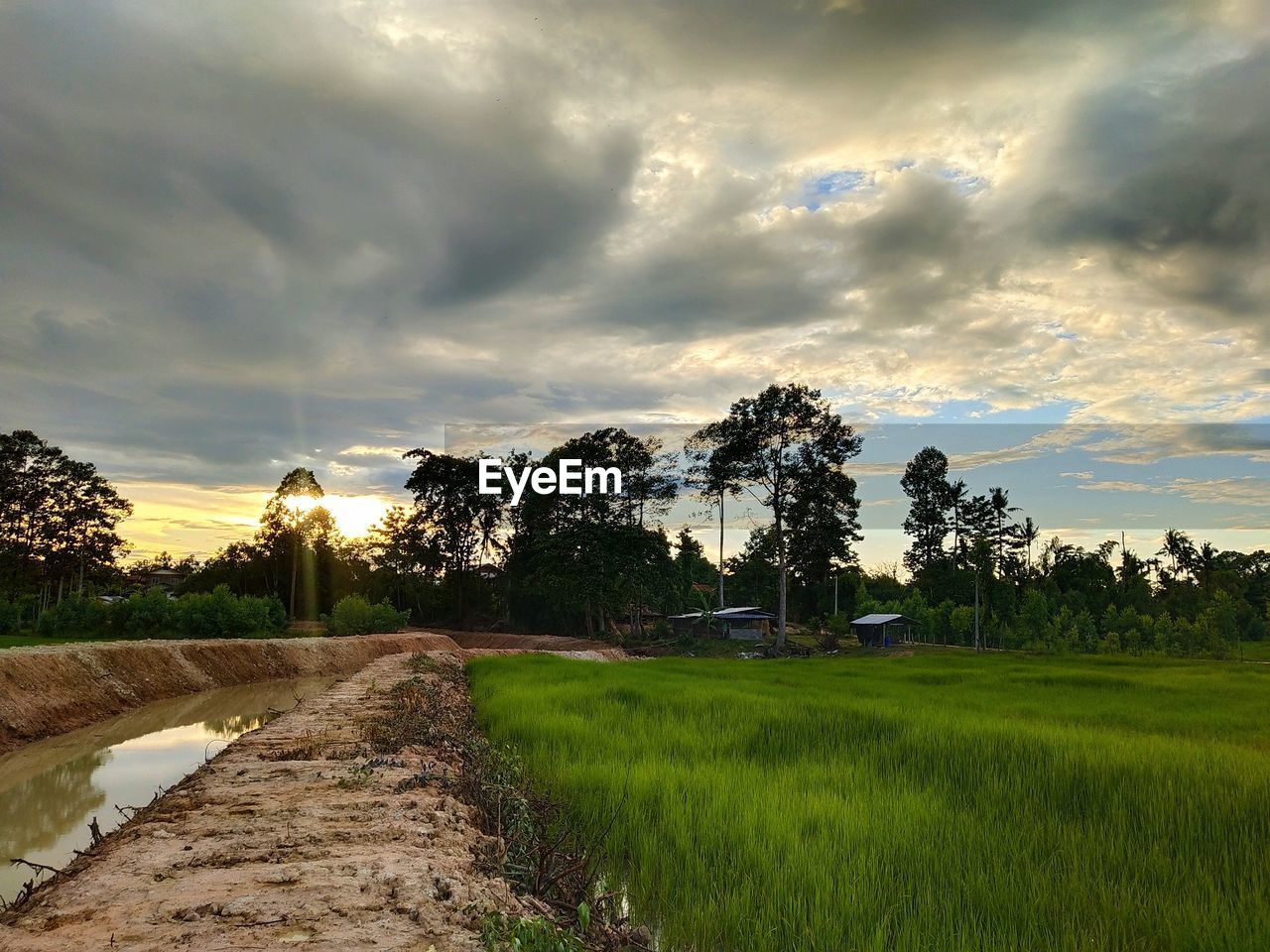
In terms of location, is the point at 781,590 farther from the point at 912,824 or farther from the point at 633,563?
the point at 912,824

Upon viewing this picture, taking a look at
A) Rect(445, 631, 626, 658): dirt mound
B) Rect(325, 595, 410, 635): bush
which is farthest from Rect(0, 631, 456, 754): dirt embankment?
Rect(445, 631, 626, 658): dirt mound

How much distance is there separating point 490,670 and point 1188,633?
36.6m

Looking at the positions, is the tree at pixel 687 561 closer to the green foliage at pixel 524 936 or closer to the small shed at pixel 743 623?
the small shed at pixel 743 623

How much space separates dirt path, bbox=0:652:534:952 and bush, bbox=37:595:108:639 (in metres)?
31.7

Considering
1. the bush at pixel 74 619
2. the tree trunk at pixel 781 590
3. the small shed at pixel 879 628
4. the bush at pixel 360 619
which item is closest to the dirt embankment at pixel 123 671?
the bush at pixel 360 619

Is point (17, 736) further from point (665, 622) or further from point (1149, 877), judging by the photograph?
point (665, 622)

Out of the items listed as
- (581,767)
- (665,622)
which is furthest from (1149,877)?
(665,622)

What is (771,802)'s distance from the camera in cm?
460

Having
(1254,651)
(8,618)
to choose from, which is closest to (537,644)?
(8,618)

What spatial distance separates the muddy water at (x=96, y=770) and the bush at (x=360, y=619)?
20.1 meters

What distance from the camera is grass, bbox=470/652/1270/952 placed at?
10.1ft

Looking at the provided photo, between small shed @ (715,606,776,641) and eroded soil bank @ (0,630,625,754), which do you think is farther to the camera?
small shed @ (715,606,776,641)

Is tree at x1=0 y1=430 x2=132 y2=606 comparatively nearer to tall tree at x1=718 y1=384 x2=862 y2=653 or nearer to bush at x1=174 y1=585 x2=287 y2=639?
bush at x1=174 y1=585 x2=287 y2=639

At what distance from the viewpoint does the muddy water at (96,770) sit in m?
6.41
